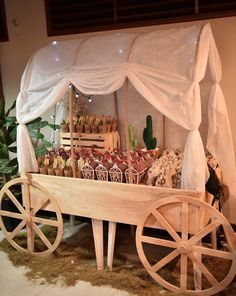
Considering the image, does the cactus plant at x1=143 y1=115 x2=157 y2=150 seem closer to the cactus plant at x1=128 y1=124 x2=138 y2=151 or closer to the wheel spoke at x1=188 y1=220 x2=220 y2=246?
the cactus plant at x1=128 y1=124 x2=138 y2=151

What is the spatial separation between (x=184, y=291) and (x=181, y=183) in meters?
0.74

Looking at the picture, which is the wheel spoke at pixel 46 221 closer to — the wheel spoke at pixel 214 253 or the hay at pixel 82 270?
the hay at pixel 82 270

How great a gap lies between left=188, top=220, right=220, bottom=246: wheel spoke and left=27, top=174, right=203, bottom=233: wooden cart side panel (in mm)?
46

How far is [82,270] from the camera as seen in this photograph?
263 centimetres

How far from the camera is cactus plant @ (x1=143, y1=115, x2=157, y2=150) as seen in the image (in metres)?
2.97

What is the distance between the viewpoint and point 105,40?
2482 millimetres

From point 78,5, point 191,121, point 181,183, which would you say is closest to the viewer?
point 191,121

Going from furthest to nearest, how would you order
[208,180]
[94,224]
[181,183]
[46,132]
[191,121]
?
[46,132], [94,224], [208,180], [181,183], [191,121]

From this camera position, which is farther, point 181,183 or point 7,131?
point 7,131

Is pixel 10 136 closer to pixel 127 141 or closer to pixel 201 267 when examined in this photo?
pixel 127 141

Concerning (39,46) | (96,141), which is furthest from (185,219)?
(39,46)

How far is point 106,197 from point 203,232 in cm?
73

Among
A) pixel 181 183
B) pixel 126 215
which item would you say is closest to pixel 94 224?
pixel 126 215

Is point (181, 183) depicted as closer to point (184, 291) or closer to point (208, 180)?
point (208, 180)
